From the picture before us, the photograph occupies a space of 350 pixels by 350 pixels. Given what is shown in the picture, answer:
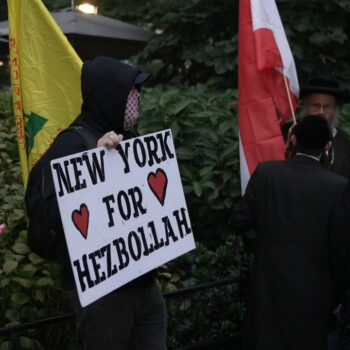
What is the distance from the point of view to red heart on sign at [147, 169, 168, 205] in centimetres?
291

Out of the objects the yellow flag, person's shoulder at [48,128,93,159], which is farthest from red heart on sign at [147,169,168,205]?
the yellow flag

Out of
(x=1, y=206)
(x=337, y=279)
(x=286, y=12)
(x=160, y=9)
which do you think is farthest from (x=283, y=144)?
(x=160, y=9)

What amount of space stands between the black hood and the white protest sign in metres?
0.11

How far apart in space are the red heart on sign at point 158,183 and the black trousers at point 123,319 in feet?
1.14

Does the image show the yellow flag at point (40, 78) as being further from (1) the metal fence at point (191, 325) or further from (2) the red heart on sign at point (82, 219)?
(2) the red heart on sign at point (82, 219)

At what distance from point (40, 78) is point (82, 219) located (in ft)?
4.34

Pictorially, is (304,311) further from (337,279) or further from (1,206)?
(1,206)

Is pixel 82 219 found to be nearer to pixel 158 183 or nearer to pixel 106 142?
pixel 106 142

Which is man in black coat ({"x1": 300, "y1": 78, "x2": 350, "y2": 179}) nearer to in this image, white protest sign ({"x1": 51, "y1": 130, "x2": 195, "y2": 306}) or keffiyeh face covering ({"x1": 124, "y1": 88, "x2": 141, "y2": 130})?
white protest sign ({"x1": 51, "y1": 130, "x2": 195, "y2": 306})

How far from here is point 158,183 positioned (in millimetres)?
2945

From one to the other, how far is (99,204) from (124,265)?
25 centimetres

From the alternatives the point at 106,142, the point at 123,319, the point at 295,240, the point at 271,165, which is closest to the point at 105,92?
the point at 106,142

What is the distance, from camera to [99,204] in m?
2.64

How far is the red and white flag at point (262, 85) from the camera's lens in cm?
420
